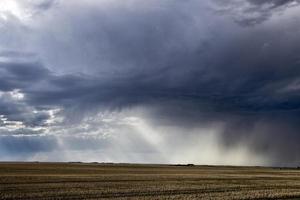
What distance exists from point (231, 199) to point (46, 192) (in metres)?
14.5

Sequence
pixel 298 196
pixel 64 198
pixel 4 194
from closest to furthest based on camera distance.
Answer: pixel 64 198 → pixel 4 194 → pixel 298 196

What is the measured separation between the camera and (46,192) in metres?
34.2

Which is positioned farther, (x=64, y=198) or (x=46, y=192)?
(x=46, y=192)

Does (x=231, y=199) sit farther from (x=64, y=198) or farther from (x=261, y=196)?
(x=64, y=198)

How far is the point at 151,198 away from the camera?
100 ft

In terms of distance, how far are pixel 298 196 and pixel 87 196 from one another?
17205 millimetres

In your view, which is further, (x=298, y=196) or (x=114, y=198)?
(x=298, y=196)

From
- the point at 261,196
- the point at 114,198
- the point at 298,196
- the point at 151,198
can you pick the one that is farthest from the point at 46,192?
the point at 298,196

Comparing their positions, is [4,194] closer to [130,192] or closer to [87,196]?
[87,196]

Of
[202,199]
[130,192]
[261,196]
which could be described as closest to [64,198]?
[130,192]

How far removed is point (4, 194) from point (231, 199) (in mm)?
17003

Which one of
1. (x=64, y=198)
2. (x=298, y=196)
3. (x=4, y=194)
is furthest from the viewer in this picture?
(x=298, y=196)

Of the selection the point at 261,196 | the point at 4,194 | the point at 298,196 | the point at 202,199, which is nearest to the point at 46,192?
the point at 4,194

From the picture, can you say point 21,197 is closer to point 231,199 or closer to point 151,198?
point 151,198
